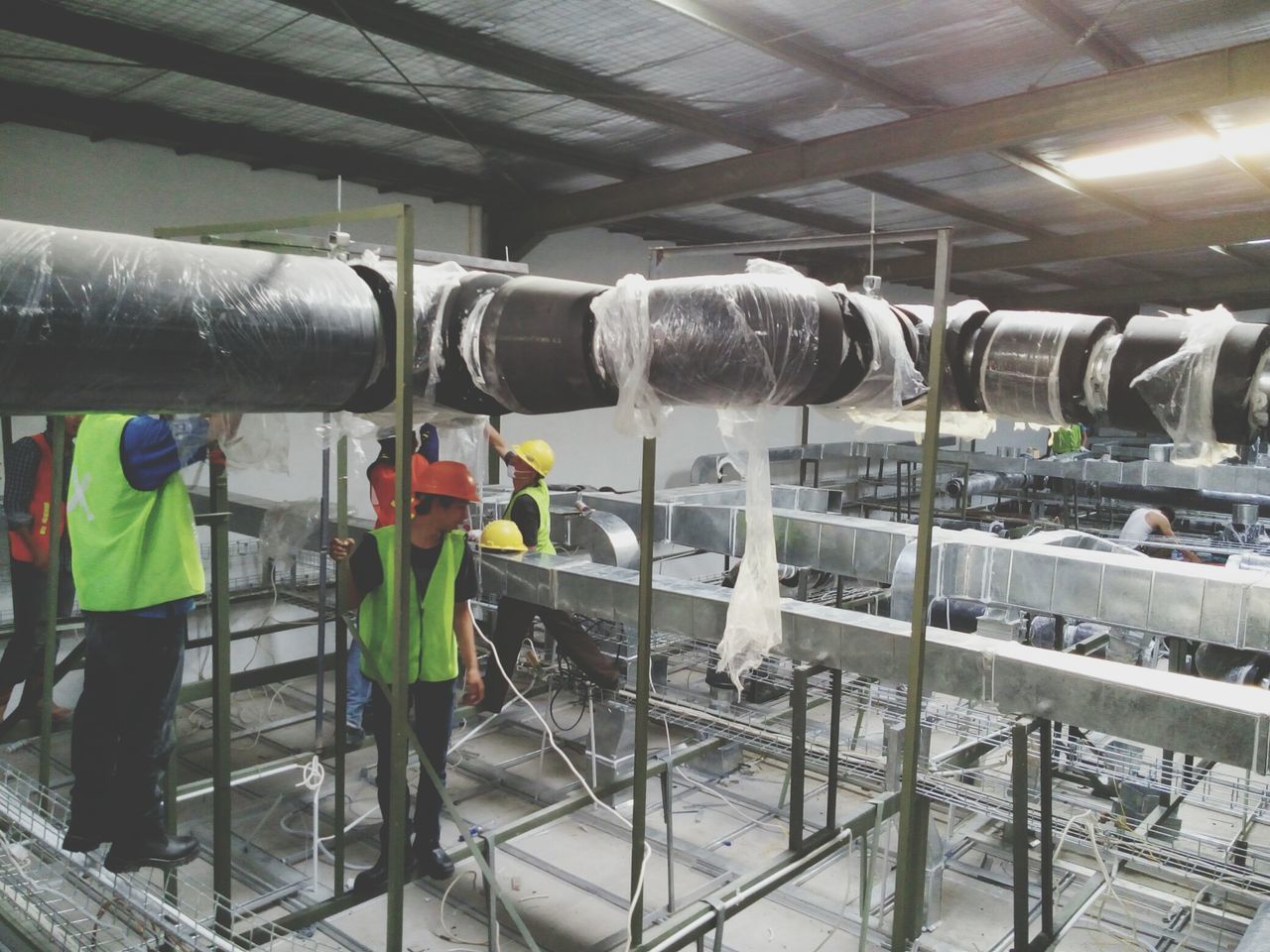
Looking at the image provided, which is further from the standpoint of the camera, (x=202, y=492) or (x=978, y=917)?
(x=202, y=492)

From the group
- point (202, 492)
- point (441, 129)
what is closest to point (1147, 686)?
point (441, 129)

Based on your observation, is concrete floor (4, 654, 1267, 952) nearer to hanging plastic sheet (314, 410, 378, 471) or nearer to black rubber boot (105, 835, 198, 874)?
black rubber boot (105, 835, 198, 874)

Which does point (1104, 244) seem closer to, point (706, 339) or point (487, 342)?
point (706, 339)

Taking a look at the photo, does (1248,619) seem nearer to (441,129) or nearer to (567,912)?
(567,912)

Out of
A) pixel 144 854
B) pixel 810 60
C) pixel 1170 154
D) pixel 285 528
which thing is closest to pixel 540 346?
pixel 144 854

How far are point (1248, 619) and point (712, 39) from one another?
10.4 ft

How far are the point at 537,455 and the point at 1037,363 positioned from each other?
3026 millimetres

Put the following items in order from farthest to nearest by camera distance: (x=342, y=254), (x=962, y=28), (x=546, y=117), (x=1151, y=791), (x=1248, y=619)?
1. (x=546, y=117)
2. (x=1151, y=791)
3. (x=962, y=28)
4. (x=1248, y=619)
5. (x=342, y=254)

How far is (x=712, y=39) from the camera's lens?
389 centimetres

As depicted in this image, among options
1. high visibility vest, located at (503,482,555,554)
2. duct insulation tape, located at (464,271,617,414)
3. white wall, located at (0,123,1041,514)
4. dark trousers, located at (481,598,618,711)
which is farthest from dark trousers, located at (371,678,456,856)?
duct insulation tape, located at (464,271,617,414)

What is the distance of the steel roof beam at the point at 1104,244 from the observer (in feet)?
22.7

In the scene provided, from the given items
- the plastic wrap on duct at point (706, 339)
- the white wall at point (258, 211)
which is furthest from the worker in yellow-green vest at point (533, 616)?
the plastic wrap on duct at point (706, 339)

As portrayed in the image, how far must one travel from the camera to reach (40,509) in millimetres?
4191

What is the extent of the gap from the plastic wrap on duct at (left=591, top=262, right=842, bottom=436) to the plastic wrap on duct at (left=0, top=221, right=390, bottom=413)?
0.53 metres
